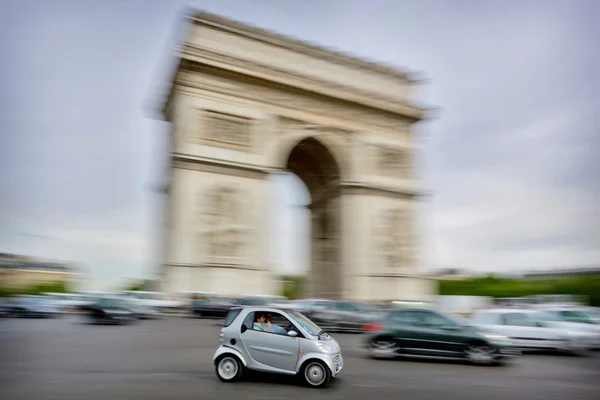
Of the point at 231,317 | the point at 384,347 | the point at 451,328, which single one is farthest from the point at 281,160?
the point at 231,317

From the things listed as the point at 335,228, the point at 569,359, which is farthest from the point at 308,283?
the point at 569,359

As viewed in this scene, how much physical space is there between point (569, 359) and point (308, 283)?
2021 cm

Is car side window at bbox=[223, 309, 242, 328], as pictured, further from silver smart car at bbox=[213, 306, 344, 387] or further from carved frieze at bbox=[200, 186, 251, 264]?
carved frieze at bbox=[200, 186, 251, 264]

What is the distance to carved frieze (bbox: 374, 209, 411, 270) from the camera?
86.5ft

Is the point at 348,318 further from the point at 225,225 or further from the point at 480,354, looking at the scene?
the point at 225,225

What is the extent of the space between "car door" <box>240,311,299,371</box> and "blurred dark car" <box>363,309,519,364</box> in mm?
3524

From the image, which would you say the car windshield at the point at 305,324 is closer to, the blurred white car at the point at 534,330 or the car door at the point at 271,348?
the car door at the point at 271,348

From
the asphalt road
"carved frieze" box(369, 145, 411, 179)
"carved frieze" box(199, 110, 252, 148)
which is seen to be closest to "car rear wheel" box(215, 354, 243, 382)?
the asphalt road

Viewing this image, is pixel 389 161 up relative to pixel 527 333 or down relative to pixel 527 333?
up

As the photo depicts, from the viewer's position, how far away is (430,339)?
374 inches

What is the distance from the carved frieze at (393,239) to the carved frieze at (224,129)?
25.8 ft

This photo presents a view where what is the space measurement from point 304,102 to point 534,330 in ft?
Result: 55.8

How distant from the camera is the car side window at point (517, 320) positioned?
1177cm

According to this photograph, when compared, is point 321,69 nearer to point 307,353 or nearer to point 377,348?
point 377,348
